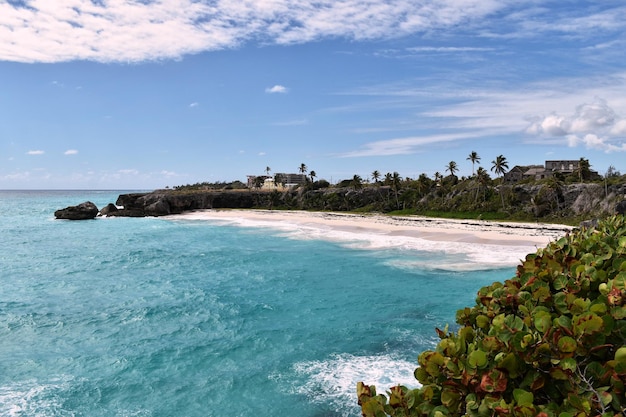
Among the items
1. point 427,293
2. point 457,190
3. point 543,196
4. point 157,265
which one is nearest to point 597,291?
point 427,293

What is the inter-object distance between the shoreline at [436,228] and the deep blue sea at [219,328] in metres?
13.0

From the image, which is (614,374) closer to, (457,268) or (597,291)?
(597,291)

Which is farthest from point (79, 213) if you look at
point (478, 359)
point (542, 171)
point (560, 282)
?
point (542, 171)

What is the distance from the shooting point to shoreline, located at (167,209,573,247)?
194ft

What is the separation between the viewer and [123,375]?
1856 cm

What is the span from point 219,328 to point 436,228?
185 feet

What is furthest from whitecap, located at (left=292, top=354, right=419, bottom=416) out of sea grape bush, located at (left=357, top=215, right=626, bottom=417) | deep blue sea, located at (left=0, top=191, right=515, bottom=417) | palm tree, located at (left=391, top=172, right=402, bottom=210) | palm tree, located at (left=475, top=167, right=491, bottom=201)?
palm tree, located at (left=391, top=172, right=402, bottom=210)

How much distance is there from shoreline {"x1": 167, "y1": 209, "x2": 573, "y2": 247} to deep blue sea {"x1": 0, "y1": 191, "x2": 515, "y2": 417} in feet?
42.6

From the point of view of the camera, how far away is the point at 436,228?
73.2 m

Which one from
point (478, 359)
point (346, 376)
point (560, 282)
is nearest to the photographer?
point (478, 359)

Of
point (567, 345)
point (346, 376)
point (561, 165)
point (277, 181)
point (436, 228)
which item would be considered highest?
point (561, 165)

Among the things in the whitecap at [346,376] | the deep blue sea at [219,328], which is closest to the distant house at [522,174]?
the deep blue sea at [219,328]

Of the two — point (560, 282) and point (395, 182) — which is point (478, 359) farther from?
point (395, 182)

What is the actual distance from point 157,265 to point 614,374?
155ft
